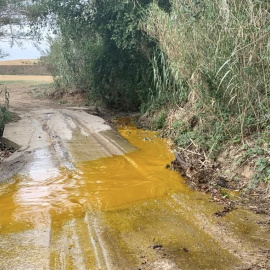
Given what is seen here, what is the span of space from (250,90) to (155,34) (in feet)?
13.3

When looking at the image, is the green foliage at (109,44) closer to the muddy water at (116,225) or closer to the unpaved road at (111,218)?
the unpaved road at (111,218)

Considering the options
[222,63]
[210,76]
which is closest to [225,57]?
[222,63]

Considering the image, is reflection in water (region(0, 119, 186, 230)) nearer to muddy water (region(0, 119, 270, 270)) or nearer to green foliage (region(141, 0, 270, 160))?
muddy water (region(0, 119, 270, 270))

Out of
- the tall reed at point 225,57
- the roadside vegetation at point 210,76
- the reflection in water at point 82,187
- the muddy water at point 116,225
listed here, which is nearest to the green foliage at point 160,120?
the roadside vegetation at point 210,76

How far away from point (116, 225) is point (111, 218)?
226mm

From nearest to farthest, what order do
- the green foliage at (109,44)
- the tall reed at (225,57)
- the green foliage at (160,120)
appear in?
the tall reed at (225,57)
the green foliage at (160,120)
the green foliage at (109,44)

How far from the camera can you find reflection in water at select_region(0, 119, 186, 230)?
4398mm

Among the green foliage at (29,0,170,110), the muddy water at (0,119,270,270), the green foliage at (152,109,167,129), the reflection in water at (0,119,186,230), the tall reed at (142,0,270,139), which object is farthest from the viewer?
the green foliage at (29,0,170,110)

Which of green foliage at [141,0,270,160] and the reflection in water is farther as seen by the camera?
green foliage at [141,0,270,160]

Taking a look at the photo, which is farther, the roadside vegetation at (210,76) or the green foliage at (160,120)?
the green foliage at (160,120)

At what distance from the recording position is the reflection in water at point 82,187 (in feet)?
14.4

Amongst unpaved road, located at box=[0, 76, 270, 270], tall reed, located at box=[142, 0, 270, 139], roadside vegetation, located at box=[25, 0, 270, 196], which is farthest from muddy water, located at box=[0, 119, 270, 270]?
tall reed, located at box=[142, 0, 270, 139]

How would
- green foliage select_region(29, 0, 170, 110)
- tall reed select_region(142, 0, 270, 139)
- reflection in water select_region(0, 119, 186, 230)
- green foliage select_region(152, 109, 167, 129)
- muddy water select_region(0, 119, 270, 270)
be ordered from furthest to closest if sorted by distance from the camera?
green foliage select_region(29, 0, 170, 110) → green foliage select_region(152, 109, 167, 129) → tall reed select_region(142, 0, 270, 139) → reflection in water select_region(0, 119, 186, 230) → muddy water select_region(0, 119, 270, 270)

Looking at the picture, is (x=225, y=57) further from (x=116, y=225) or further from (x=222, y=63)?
(x=116, y=225)
